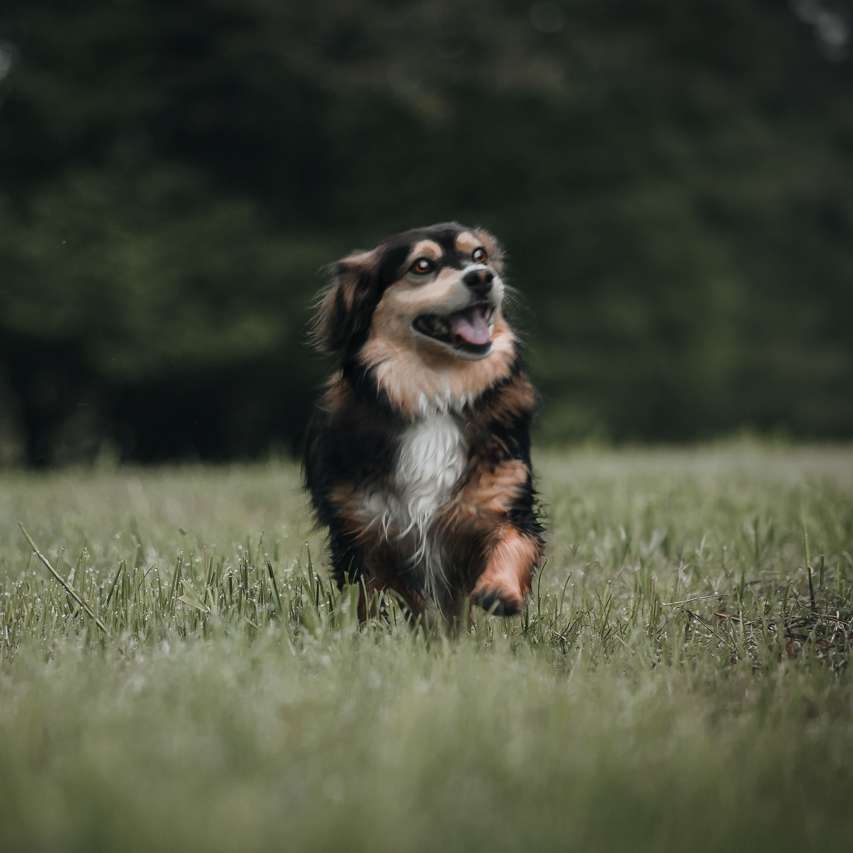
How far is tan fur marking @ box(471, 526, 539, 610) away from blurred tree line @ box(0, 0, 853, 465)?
7.22m

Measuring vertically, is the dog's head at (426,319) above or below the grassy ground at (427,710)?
above

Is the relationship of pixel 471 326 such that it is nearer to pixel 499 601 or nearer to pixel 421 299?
pixel 421 299

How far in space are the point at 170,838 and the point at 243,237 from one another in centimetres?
1062

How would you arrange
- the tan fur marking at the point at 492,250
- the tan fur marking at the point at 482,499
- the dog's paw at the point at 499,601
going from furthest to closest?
1. the tan fur marking at the point at 492,250
2. the tan fur marking at the point at 482,499
3. the dog's paw at the point at 499,601

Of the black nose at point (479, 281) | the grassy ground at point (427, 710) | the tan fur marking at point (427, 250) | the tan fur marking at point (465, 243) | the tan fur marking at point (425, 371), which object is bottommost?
the grassy ground at point (427, 710)

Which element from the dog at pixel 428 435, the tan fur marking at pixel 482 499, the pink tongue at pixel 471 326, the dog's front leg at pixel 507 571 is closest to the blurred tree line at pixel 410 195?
the dog at pixel 428 435

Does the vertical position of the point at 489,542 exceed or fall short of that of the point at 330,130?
it falls short

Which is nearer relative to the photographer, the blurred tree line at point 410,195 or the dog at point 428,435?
the dog at point 428,435

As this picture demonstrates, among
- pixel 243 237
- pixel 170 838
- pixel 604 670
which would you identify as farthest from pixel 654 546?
pixel 243 237

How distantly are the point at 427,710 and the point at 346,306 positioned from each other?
5.77 ft

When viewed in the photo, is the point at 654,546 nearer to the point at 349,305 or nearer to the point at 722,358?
the point at 349,305

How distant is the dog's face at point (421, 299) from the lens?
135 inches

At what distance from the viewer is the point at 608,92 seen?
44.2 ft

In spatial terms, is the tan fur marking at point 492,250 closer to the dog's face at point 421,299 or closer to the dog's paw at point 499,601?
the dog's face at point 421,299
